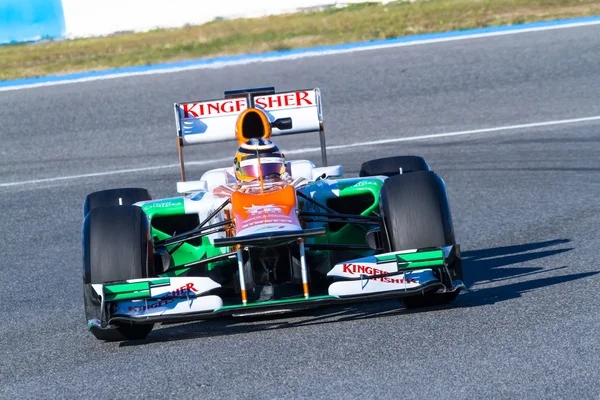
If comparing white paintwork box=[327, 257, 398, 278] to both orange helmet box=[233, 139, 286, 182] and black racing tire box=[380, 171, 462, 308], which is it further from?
orange helmet box=[233, 139, 286, 182]

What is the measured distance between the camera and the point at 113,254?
637 cm

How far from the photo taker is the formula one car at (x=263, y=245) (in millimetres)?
6172

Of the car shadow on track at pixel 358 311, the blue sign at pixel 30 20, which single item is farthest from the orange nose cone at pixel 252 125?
the blue sign at pixel 30 20

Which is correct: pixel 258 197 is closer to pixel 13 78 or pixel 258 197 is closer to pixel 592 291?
pixel 592 291

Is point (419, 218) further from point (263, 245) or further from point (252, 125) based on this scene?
point (252, 125)

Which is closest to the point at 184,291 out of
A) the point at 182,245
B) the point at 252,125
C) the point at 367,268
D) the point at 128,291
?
the point at 128,291

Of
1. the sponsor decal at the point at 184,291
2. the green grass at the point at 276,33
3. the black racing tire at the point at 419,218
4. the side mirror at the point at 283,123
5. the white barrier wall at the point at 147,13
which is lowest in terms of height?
the sponsor decal at the point at 184,291

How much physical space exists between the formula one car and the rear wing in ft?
1.74

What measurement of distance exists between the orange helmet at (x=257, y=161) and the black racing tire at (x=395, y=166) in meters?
1.16

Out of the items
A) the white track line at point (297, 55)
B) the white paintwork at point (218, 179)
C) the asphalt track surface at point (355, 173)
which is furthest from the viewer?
the white track line at point (297, 55)

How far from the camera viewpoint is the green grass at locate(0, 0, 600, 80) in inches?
719

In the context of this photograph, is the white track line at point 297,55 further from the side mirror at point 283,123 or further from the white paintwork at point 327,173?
the white paintwork at point 327,173

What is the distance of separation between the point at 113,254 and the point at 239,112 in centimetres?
246

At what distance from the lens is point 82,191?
1248 cm
